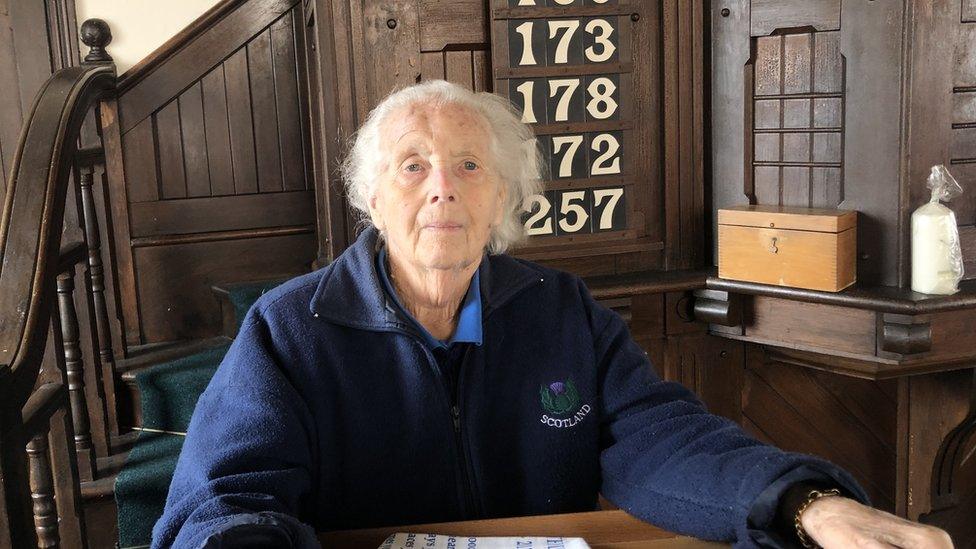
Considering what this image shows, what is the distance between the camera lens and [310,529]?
1197 millimetres

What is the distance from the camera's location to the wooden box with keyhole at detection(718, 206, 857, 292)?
2.67 metres

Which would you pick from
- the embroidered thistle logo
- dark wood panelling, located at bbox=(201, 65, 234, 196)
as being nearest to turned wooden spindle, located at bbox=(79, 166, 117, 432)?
dark wood panelling, located at bbox=(201, 65, 234, 196)

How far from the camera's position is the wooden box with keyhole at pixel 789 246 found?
105 inches

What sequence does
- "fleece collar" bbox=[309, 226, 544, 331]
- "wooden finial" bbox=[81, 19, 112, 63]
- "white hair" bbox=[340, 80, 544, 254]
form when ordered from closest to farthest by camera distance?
"fleece collar" bbox=[309, 226, 544, 331] < "white hair" bbox=[340, 80, 544, 254] < "wooden finial" bbox=[81, 19, 112, 63]

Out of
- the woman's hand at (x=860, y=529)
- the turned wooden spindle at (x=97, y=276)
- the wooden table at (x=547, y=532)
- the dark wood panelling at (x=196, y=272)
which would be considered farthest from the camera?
the dark wood panelling at (x=196, y=272)

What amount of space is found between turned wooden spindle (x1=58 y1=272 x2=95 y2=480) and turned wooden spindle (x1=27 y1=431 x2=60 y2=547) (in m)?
0.34

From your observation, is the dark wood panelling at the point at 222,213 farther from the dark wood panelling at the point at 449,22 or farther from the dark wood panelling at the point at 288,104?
the dark wood panelling at the point at 449,22

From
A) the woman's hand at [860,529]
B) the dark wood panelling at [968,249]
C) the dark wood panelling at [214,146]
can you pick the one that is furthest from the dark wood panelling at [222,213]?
the woman's hand at [860,529]

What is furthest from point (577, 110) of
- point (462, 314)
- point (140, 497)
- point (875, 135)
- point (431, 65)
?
point (140, 497)

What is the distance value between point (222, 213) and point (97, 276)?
0.74 metres

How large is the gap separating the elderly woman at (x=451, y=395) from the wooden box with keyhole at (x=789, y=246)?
1.20 m

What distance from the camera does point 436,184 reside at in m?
1.60

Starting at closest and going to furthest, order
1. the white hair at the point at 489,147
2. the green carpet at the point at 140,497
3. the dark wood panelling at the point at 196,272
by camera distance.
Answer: the white hair at the point at 489,147
the green carpet at the point at 140,497
the dark wood panelling at the point at 196,272

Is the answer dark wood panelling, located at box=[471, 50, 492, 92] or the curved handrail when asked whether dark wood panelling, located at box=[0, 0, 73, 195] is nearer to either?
the curved handrail
